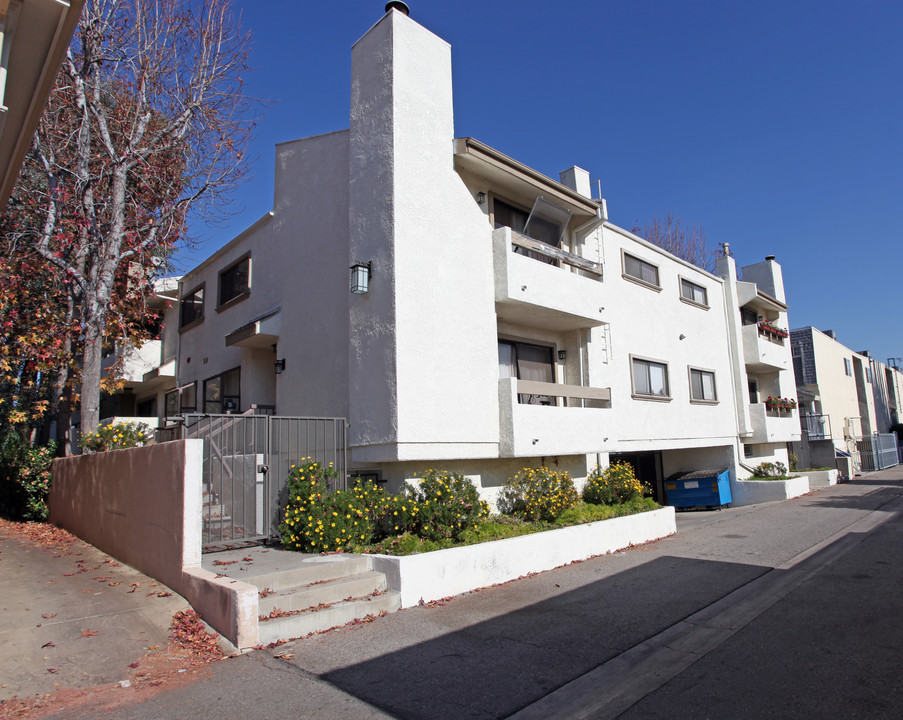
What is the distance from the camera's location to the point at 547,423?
11.1 m

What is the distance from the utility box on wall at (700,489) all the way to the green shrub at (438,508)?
11.1 meters

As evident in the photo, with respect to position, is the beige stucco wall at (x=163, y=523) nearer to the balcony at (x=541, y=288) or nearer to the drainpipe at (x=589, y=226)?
the balcony at (x=541, y=288)

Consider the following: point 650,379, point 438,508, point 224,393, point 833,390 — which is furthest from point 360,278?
point 833,390

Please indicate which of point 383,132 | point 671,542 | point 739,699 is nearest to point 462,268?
point 383,132

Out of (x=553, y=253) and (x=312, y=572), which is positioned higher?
(x=553, y=253)

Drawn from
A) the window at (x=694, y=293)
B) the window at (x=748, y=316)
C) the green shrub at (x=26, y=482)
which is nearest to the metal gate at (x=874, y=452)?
the window at (x=748, y=316)

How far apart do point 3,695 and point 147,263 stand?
12165 mm

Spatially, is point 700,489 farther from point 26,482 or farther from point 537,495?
point 26,482

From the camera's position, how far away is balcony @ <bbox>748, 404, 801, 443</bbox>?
66.3 feet

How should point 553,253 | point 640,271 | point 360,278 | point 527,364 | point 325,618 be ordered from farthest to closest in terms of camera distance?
1. point 640,271
2. point 527,364
3. point 553,253
4. point 360,278
5. point 325,618

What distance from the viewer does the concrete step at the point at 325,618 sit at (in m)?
6.02

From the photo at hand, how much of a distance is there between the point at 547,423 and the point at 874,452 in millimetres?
29193

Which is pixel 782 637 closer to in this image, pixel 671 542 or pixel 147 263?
pixel 671 542

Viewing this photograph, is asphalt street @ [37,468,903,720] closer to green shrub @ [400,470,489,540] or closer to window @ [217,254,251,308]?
Result: green shrub @ [400,470,489,540]
